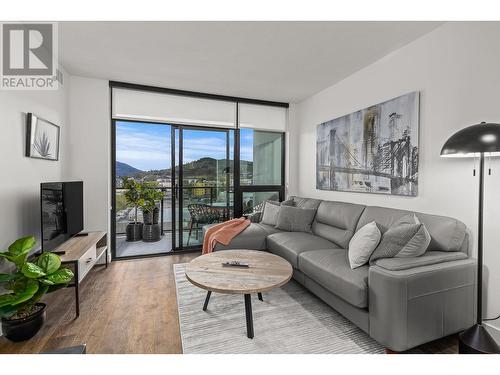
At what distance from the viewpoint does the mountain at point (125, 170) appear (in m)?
3.84

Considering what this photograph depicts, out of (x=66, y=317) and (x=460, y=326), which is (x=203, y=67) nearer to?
(x=66, y=317)

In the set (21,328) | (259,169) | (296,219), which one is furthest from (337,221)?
(21,328)

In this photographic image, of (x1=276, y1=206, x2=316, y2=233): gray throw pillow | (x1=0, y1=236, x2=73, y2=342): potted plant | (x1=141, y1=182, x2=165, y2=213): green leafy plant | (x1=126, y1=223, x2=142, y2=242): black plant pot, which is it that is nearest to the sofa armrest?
(x1=276, y1=206, x2=316, y2=233): gray throw pillow

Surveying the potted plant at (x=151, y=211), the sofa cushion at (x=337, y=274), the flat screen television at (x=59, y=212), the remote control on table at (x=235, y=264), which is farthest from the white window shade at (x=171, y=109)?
the sofa cushion at (x=337, y=274)

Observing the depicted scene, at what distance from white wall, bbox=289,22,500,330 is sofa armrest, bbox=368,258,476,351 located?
0.30m

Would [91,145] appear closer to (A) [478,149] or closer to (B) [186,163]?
(B) [186,163]

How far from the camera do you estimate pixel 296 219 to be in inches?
132

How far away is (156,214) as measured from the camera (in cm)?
457

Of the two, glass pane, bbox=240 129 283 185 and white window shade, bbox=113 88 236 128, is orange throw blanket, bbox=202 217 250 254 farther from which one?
white window shade, bbox=113 88 236 128

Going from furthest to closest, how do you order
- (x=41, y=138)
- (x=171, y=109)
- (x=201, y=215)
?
(x=201, y=215) → (x=171, y=109) → (x=41, y=138)

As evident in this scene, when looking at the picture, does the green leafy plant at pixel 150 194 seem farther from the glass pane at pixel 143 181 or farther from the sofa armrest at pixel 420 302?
the sofa armrest at pixel 420 302

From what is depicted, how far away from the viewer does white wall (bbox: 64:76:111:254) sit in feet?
10.9

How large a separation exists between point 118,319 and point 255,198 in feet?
9.30
